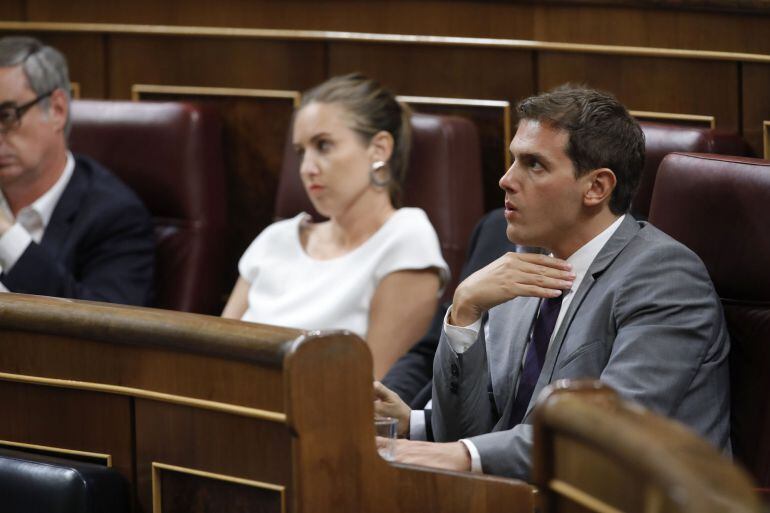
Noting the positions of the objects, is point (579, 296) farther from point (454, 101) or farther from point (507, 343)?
point (454, 101)

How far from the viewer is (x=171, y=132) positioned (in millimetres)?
3041

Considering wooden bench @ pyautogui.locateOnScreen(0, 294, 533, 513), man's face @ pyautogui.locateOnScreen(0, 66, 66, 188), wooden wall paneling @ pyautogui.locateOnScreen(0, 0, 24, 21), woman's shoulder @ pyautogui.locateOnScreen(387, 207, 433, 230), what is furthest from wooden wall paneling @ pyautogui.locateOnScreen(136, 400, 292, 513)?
wooden wall paneling @ pyautogui.locateOnScreen(0, 0, 24, 21)

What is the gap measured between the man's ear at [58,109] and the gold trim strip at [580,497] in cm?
206

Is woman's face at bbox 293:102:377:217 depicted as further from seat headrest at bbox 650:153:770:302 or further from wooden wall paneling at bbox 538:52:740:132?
seat headrest at bbox 650:153:770:302

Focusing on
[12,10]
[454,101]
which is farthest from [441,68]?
[12,10]

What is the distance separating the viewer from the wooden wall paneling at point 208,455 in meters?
1.61

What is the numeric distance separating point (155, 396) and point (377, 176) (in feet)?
3.78

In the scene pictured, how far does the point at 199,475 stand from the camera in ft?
5.54

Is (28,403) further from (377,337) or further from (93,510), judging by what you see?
(377,337)

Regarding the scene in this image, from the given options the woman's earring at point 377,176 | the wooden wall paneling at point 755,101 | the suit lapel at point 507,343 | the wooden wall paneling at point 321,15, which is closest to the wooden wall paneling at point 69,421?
the suit lapel at point 507,343

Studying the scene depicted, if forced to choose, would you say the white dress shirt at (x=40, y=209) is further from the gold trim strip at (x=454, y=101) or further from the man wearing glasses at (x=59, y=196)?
the gold trim strip at (x=454, y=101)

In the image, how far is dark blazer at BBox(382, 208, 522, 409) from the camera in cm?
236

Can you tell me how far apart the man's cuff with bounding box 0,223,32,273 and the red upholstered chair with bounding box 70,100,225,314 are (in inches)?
14.8

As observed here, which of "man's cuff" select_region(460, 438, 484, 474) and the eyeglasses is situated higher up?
the eyeglasses
